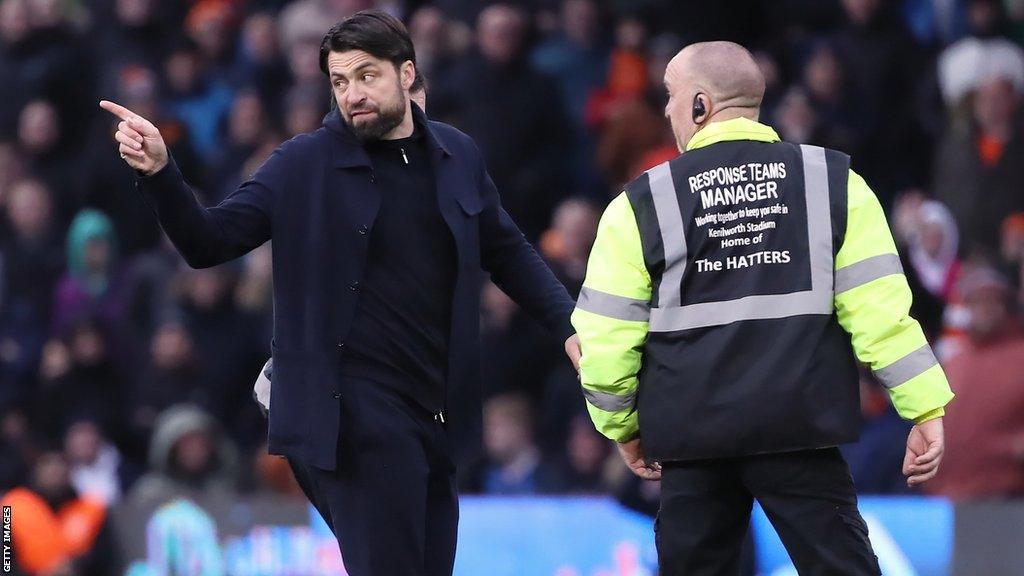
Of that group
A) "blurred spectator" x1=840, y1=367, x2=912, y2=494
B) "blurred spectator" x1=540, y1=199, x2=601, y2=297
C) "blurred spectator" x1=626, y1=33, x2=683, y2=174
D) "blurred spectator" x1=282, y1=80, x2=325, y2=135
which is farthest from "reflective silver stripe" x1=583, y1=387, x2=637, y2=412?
"blurred spectator" x1=282, y1=80, x2=325, y2=135

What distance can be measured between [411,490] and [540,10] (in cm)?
774

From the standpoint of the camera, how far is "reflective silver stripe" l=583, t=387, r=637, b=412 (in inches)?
216

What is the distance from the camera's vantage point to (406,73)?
580 centimetres

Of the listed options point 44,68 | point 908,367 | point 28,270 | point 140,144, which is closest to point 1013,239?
point 908,367

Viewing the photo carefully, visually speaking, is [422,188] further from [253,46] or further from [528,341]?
[253,46]

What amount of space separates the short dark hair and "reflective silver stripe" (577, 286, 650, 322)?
3.23 feet

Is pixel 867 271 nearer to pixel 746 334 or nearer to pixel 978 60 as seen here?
pixel 746 334

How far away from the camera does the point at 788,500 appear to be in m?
5.33

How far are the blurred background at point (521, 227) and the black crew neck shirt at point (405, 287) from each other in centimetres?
302

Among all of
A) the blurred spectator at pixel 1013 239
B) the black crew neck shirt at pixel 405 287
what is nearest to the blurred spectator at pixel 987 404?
the blurred spectator at pixel 1013 239

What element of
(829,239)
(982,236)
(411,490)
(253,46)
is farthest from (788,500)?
(253,46)

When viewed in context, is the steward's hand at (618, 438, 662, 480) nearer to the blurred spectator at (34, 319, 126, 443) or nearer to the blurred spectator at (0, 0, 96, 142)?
the blurred spectator at (34, 319, 126, 443)

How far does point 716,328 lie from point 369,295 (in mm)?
1093

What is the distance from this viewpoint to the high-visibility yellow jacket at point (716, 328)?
5.24 meters
